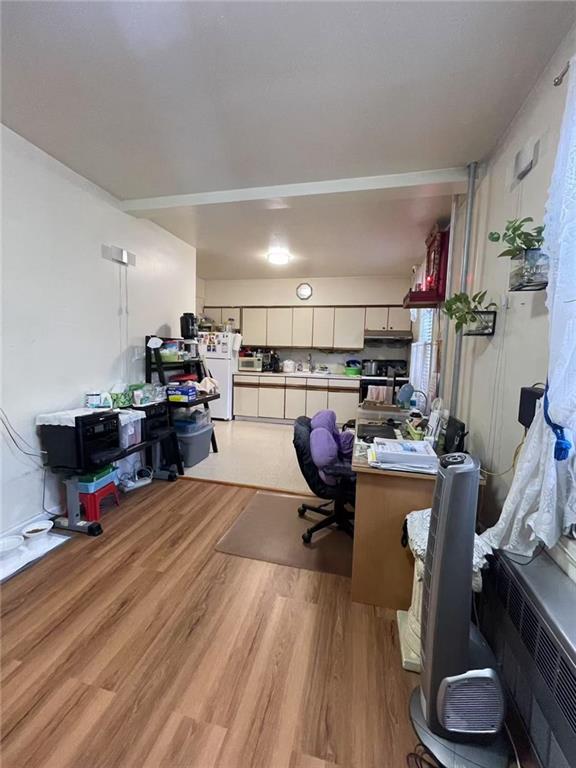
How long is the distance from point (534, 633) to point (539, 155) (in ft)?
6.18

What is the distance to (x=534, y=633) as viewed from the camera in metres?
1.03

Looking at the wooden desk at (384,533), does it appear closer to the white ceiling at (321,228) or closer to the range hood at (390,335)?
the white ceiling at (321,228)

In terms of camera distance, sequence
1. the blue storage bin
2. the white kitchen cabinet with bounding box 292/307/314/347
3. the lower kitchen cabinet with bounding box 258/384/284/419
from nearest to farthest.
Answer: the blue storage bin, the lower kitchen cabinet with bounding box 258/384/284/419, the white kitchen cabinet with bounding box 292/307/314/347

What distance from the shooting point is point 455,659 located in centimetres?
106

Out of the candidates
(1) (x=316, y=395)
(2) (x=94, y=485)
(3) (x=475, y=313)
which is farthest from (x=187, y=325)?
(3) (x=475, y=313)

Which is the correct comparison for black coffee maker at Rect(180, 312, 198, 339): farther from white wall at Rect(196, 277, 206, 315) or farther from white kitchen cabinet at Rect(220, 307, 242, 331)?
white wall at Rect(196, 277, 206, 315)

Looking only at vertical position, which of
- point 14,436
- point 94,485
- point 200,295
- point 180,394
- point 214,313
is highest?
point 200,295

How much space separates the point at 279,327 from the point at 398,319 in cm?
212

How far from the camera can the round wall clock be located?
594 cm

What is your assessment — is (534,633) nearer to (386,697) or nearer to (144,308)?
(386,697)

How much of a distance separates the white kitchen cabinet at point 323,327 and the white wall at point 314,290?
0.15m

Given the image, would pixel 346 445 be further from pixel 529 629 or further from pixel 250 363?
pixel 250 363

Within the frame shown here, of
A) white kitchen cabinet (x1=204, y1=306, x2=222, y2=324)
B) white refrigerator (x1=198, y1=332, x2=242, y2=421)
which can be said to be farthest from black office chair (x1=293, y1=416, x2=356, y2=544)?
white kitchen cabinet (x1=204, y1=306, x2=222, y2=324)

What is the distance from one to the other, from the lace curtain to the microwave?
16.8ft
